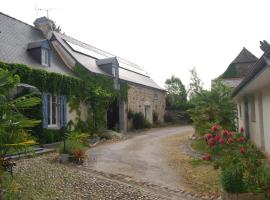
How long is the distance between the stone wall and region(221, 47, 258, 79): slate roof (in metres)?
6.69

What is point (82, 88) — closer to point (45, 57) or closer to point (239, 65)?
point (45, 57)

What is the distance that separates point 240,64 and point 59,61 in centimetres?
1655

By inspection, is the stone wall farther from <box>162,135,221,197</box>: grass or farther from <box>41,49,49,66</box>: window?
<box>162,135,221,197</box>: grass

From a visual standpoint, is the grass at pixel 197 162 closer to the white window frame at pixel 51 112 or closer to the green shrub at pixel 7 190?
the green shrub at pixel 7 190

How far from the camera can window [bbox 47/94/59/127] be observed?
52.6ft

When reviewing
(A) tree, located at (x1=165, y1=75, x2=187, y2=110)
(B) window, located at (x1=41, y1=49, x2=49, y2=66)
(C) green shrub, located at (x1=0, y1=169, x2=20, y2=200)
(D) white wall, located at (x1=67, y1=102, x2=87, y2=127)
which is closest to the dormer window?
(B) window, located at (x1=41, y1=49, x2=49, y2=66)

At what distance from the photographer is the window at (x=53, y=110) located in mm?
16047

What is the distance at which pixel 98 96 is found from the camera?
20203mm

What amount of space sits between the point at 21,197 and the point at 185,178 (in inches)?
172

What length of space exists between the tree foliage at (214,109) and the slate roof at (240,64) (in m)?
11.3

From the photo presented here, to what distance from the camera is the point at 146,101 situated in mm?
29000

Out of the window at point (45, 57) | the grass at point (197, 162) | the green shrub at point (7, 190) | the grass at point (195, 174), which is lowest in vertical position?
the grass at point (195, 174)

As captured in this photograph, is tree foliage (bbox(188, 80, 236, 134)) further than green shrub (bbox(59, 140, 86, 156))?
Yes

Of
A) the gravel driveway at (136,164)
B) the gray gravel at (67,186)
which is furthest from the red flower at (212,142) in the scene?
the gray gravel at (67,186)
